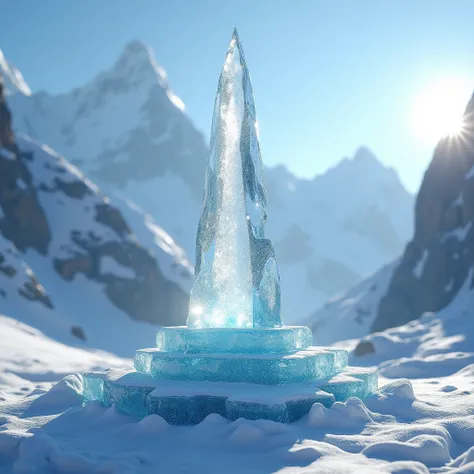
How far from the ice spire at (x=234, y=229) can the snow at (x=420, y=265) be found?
22.2 meters

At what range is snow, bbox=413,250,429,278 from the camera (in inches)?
1088

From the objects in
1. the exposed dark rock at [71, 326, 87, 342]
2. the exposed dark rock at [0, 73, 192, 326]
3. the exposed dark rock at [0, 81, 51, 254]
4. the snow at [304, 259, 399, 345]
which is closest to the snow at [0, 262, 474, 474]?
the exposed dark rock at [71, 326, 87, 342]

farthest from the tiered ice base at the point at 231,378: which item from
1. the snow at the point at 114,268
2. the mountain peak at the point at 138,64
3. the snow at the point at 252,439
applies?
the mountain peak at the point at 138,64

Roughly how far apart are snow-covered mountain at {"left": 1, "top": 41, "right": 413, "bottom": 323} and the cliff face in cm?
6662

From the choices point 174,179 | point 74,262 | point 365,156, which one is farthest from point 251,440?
point 365,156

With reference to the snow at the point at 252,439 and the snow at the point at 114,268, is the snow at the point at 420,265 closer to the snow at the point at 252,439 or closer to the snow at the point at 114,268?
the snow at the point at 114,268

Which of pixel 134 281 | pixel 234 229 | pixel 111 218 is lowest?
pixel 234 229

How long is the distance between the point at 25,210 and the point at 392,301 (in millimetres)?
23238

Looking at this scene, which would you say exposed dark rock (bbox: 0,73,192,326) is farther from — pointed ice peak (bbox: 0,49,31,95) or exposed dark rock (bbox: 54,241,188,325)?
pointed ice peak (bbox: 0,49,31,95)

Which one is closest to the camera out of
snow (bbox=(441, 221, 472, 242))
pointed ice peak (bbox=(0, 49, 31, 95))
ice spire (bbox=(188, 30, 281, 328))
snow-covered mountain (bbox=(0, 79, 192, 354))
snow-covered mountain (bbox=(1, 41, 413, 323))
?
ice spire (bbox=(188, 30, 281, 328))

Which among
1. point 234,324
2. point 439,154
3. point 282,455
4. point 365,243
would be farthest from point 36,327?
point 365,243

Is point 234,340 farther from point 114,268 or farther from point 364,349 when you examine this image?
point 114,268

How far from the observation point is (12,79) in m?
138

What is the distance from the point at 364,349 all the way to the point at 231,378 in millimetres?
9839
